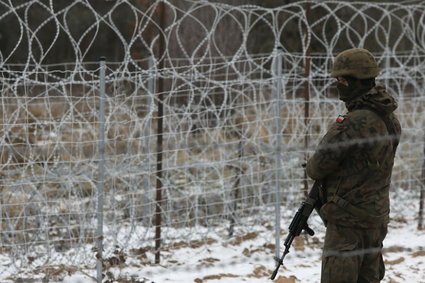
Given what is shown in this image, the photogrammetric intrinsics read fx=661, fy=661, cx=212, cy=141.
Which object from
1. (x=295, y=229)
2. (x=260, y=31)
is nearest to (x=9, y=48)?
(x=260, y=31)

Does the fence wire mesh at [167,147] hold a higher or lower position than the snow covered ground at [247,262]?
higher

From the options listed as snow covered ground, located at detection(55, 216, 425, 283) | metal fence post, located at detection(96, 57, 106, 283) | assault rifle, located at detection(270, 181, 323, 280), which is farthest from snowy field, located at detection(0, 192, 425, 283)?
assault rifle, located at detection(270, 181, 323, 280)

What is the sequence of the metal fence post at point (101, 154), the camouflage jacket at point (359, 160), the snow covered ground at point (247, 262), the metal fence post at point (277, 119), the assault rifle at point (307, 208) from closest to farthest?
the camouflage jacket at point (359, 160), the assault rifle at point (307, 208), the metal fence post at point (101, 154), the snow covered ground at point (247, 262), the metal fence post at point (277, 119)

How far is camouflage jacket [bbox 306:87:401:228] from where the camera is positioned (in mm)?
3381

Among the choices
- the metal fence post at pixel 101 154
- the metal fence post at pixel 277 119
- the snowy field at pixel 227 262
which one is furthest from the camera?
the metal fence post at pixel 277 119

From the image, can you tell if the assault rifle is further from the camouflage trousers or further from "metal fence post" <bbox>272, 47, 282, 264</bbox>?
"metal fence post" <bbox>272, 47, 282, 264</bbox>

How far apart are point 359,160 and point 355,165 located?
0.11 feet

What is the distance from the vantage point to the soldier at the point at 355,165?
3.39 metres

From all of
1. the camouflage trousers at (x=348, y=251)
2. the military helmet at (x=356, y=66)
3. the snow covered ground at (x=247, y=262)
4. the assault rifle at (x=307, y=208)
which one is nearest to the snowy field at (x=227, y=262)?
the snow covered ground at (x=247, y=262)

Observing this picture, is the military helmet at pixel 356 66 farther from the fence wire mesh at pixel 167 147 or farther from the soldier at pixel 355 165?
the fence wire mesh at pixel 167 147

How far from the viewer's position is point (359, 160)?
11.3 feet

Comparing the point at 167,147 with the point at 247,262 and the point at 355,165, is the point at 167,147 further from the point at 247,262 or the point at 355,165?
the point at 355,165

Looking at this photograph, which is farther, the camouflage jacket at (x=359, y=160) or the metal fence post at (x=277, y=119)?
the metal fence post at (x=277, y=119)

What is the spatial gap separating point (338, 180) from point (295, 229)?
387mm
